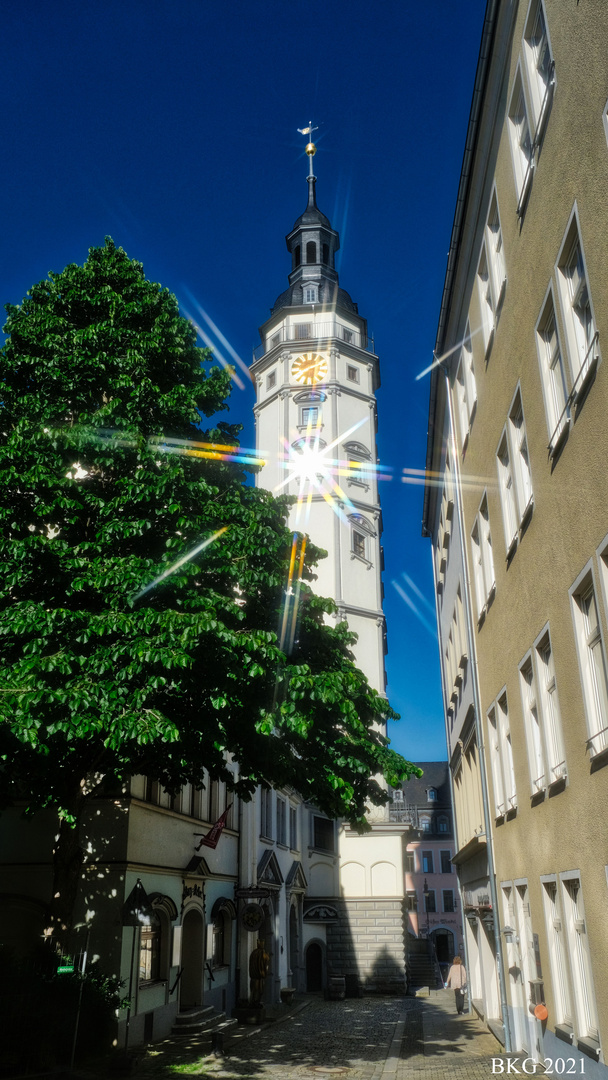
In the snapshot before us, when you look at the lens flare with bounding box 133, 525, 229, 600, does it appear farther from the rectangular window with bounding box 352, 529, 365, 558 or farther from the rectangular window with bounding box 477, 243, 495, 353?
the rectangular window with bounding box 352, 529, 365, 558

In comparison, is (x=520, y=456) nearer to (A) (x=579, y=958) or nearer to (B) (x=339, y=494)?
(A) (x=579, y=958)

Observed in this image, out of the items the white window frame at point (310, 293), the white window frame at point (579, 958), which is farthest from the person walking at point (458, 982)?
the white window frame at point (310, 293)

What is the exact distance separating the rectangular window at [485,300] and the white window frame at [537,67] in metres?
3.73

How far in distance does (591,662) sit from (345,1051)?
13.1m

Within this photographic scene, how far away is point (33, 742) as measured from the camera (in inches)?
433

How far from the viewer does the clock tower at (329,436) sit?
148 feet

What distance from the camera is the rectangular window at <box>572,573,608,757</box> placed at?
357 inches

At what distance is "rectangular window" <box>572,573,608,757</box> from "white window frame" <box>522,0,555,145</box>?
5699 mm

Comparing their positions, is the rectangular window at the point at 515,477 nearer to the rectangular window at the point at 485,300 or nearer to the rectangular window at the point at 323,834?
the rectangular window at the point at 485,300

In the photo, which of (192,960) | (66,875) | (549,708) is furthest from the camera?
(192,960)

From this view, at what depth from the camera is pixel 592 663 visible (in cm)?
948

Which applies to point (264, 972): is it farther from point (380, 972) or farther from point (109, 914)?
point (380, 972)

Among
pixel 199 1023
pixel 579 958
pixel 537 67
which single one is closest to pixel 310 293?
pixel 199 1023

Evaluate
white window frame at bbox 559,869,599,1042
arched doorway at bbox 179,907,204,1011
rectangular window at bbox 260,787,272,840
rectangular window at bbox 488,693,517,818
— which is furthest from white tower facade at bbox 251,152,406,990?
white window frame at bbox 559,869,599,1042
